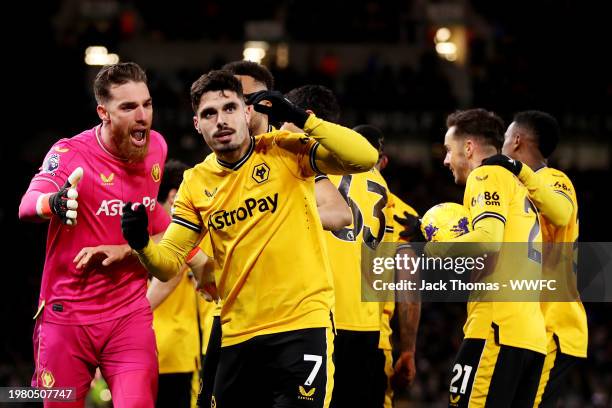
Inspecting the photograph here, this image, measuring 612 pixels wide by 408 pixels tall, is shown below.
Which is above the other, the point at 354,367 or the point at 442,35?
the point at 442,35

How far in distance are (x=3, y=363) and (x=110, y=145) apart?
11605 mm

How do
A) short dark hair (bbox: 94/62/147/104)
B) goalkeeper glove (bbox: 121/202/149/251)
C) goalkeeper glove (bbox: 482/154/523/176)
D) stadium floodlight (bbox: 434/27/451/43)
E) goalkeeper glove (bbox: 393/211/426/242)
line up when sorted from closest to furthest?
goalkeeper glove (bbox: 121/202/149/251) < short dark hair (bbox: 94/62/147/104) < goalkeeper glove (bbox: 482/154/523/176) < goalkeeper glove (bbox: 393/211/426/242) < stadium floodlight (bbox: 434/27/451/43)

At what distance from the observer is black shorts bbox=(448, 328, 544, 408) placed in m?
6.39

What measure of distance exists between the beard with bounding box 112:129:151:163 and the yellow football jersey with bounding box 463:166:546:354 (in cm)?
223

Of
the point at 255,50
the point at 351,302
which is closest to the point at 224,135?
the point at 351,302

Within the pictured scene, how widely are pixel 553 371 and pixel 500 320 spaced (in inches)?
36.2

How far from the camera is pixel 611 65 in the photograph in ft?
88.6

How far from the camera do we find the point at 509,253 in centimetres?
657

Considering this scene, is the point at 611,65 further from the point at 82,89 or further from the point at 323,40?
the point at 82,89

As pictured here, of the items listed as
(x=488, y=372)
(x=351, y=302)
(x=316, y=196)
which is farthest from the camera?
(x=351, y=302)

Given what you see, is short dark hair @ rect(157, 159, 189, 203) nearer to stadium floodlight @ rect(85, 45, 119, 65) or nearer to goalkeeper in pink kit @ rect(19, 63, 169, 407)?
goalkeeper in pink kit @ rect(19, 63, 169, 407)

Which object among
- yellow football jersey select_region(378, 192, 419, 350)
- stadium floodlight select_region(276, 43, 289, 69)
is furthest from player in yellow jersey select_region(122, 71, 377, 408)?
stadium floodlight select_region(276, 43, 289, 69)

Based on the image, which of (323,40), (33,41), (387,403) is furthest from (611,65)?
(387,403)

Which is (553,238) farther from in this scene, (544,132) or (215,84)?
(215,84)
